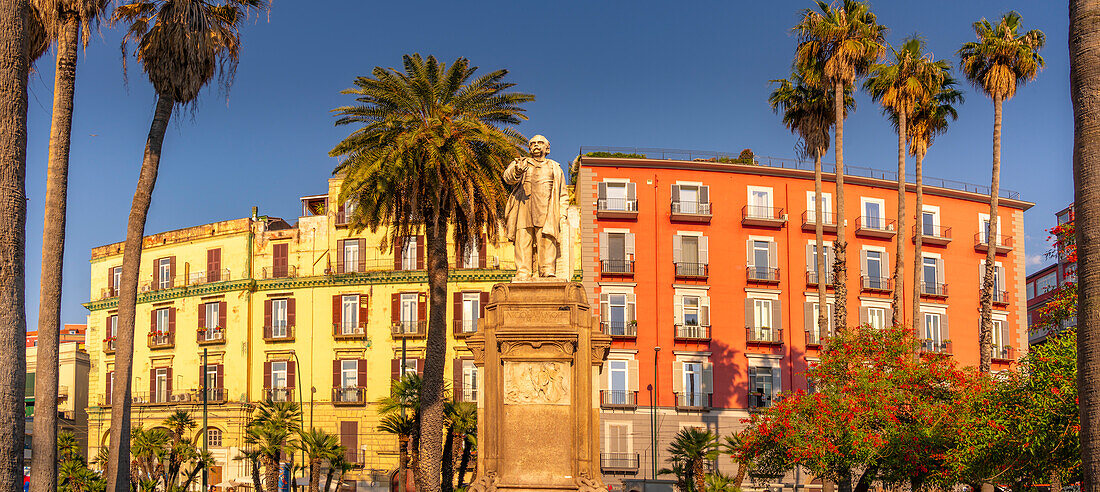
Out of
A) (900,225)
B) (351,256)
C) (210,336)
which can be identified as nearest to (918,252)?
(900,225)

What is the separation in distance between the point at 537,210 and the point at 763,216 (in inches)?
1627

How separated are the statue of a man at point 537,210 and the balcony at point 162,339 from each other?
168ft

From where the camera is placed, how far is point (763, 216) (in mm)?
59188

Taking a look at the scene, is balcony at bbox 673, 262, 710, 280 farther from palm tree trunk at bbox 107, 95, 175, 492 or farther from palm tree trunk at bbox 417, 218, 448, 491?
palm tree trunk at bbox 107, 95, 175, 492

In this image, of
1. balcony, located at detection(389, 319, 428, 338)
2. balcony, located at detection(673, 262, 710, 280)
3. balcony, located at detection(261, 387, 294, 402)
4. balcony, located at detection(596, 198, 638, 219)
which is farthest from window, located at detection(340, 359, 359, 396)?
balcony, located at detection(673, 262, 710, 280)

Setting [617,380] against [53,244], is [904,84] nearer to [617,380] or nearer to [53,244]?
[617,380]

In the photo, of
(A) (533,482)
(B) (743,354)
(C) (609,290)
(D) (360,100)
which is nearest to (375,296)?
(C) (609,290)

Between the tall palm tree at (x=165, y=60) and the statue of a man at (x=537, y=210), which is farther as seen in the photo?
the tall palm tree at (x=165, y=60)

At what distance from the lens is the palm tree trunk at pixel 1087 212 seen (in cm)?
1466

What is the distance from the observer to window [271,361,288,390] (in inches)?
2448

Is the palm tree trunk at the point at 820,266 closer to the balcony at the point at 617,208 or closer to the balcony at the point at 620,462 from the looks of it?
the balcony at the point at 617,208

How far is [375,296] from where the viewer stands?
201ft

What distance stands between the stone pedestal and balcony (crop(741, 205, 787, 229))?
4109 centimetres

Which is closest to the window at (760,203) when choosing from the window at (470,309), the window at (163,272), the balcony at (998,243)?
the balcony at (998,243)
